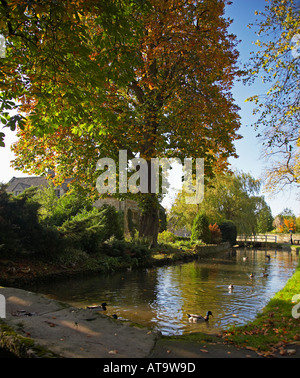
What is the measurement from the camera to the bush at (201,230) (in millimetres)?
29125

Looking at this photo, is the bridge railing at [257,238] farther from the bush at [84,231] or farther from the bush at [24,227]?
the bush at [24,227]

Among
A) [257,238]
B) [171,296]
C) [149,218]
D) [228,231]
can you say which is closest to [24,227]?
[171,296]

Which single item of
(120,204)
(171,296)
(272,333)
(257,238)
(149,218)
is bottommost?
(257,238)

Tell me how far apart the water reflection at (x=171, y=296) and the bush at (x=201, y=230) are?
15.9 metres

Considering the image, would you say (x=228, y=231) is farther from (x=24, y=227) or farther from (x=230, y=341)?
(x=230, y=341)

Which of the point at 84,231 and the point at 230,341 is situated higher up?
the point at 84,231

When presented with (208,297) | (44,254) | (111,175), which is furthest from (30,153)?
(208,297)

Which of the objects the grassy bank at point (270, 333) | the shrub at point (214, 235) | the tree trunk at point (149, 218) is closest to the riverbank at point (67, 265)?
the tree trunk at point (149, 218)

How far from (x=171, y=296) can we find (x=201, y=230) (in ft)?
67.3

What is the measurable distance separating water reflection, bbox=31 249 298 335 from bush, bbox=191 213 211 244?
1590cm

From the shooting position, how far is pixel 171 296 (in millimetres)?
9180

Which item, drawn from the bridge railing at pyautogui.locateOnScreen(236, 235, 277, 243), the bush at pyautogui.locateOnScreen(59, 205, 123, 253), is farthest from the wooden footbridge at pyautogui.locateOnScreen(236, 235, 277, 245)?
the bush at pyautogui.locateOnScreen(59, 205, 123, 253)

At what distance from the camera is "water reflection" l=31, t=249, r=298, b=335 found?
6.78 metres

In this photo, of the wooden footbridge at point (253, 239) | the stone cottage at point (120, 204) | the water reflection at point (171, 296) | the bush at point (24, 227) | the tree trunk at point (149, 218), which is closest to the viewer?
the water reflection at point (171, 296)
